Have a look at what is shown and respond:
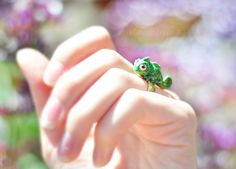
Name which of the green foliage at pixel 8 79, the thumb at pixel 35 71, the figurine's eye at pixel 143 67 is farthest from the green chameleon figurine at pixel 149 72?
the green foliage at pixel 8 79

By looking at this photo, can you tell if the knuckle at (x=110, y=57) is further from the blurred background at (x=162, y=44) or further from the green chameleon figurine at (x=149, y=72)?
the blurred background at (x=162, y=44)

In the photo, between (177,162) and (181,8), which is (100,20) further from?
(177,162)

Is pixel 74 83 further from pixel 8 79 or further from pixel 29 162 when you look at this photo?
pixel 8 79

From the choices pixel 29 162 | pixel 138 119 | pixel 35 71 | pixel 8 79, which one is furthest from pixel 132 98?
pixel 8 79

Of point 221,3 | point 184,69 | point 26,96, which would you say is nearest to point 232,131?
point 184,69

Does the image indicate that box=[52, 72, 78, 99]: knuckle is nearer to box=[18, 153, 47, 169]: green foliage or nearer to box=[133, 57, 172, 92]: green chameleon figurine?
box=[133, 57, 172, 92]: green chameleon figurine

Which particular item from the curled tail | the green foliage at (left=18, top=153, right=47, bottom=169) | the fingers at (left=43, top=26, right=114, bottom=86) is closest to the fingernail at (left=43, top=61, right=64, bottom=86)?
the fingers at (left=43, top=26, right=114, bottom=86)
